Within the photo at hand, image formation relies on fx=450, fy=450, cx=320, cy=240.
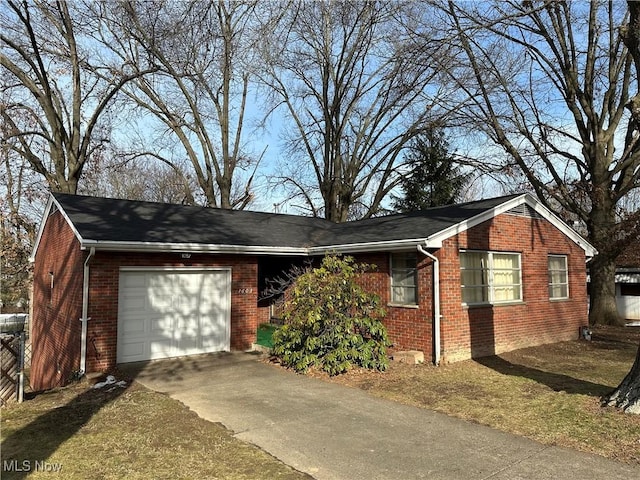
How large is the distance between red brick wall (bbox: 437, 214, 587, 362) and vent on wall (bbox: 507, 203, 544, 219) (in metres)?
0.12

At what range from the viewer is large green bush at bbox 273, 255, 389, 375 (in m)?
9.31

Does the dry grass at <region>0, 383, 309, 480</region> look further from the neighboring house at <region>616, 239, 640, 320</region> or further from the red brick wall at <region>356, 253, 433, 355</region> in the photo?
the neighboring house at <region>616, 239, 640, 320</region>

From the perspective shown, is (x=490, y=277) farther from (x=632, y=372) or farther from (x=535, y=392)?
(x=632, y=372)

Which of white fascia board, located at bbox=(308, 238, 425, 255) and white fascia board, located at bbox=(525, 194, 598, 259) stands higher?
white fascia board, located at bbox=(525, 194, 598, 259)

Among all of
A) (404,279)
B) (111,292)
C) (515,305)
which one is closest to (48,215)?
(111,292)

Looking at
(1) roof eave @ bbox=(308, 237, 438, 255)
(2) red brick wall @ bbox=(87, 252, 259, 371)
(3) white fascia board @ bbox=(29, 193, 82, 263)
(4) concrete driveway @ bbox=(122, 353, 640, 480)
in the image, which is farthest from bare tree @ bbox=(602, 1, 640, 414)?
(3) white fascia board @ bbox=(29, 193, 82, 263)

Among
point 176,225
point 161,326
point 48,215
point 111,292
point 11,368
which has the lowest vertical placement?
point 11,368

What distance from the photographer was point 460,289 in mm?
10492

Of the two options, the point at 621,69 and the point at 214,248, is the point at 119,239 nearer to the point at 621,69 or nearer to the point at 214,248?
the point at 214,248

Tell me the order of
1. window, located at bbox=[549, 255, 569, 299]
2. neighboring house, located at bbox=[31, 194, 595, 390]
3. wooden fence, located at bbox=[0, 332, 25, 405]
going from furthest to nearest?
window, located at bbox=[549, 255, 569, 299] < neighboring house, located at bbox=[31, 194, 595, 390] < wooden fence, located at bbox=[0, 332, 25, 405]

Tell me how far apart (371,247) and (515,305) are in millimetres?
4416

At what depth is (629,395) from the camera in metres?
6.37

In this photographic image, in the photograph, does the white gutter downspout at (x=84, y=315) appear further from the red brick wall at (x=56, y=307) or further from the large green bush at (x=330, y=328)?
the large green bush at (x=330, y=328)

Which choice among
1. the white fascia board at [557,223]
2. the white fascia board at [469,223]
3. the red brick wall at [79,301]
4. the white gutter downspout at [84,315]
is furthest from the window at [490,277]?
the white gutter downspout at [84,315]
